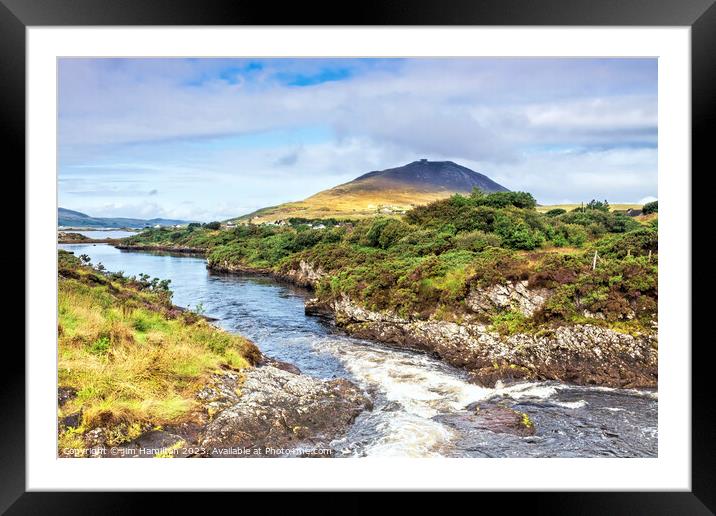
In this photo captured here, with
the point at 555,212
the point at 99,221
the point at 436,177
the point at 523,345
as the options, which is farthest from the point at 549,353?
the point at 99,221

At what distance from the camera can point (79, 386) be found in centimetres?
361

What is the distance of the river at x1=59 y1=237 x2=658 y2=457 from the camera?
3.79m

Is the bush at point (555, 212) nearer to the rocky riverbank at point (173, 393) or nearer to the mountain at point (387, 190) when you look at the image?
the mountain at point (387, 190)

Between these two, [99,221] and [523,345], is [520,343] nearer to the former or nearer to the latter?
[523,345]

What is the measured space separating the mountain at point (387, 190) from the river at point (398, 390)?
4.92ft

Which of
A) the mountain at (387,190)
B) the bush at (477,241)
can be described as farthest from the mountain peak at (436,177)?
the bush at (477,241)

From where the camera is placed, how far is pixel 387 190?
239 inches
